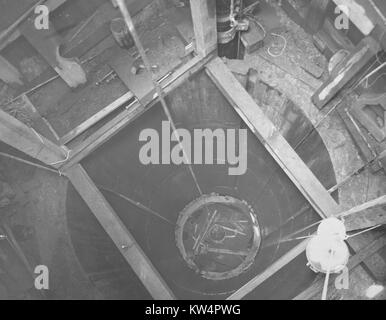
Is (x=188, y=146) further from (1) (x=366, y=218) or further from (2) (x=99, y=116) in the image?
(1) (x=366, y=218)

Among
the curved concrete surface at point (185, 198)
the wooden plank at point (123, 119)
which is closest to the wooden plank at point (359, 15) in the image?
the curved concrete surface at point (185, 198)

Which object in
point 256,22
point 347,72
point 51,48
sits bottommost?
point 347,72

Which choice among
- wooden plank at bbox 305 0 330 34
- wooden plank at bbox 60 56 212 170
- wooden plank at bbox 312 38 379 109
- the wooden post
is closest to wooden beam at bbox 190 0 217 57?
wooden plank at bbox 60 56 212 170

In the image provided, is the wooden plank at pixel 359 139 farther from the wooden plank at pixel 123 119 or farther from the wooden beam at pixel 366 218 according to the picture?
the wooden plank at pixel 123 119

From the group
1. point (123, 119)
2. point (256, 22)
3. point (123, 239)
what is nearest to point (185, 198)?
point (123, 239)

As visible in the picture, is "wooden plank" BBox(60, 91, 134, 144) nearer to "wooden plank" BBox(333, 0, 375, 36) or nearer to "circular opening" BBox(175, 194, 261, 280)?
"circular opening" BBox(175, 194, 261, 280)
